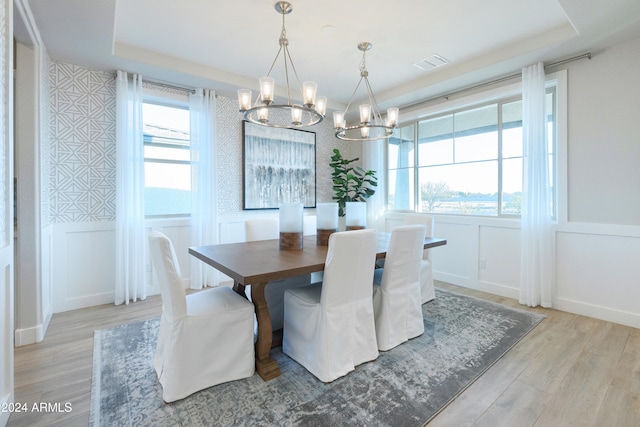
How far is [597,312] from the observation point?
2869 millimetres

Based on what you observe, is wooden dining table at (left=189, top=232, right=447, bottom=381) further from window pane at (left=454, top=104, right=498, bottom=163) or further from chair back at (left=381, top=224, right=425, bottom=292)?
window pane at (left=454, top=104, right=498, bottom=163)

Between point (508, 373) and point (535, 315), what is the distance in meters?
1.29

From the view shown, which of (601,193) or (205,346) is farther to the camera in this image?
(601,193)

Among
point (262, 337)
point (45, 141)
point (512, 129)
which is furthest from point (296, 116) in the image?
point (512, 129)

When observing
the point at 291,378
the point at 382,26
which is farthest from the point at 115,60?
the point at 291,378

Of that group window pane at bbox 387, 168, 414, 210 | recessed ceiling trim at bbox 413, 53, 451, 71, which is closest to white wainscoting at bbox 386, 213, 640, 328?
window pane at bbox 387, 168, 414, 210

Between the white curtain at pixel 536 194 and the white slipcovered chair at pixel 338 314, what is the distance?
218 centimetres

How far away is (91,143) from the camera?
3.18 metres

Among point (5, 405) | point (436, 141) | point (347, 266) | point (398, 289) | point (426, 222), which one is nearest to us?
point (5, 405)

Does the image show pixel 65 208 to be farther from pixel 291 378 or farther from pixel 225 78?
pixel 291 378

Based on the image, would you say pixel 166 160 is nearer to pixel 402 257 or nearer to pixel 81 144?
pixel 81 144

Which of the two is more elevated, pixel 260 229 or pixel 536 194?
pixel 536 194

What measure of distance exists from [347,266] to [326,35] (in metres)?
2.17

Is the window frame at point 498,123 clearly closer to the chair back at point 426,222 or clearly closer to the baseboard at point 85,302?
the chair back at point 426,222
